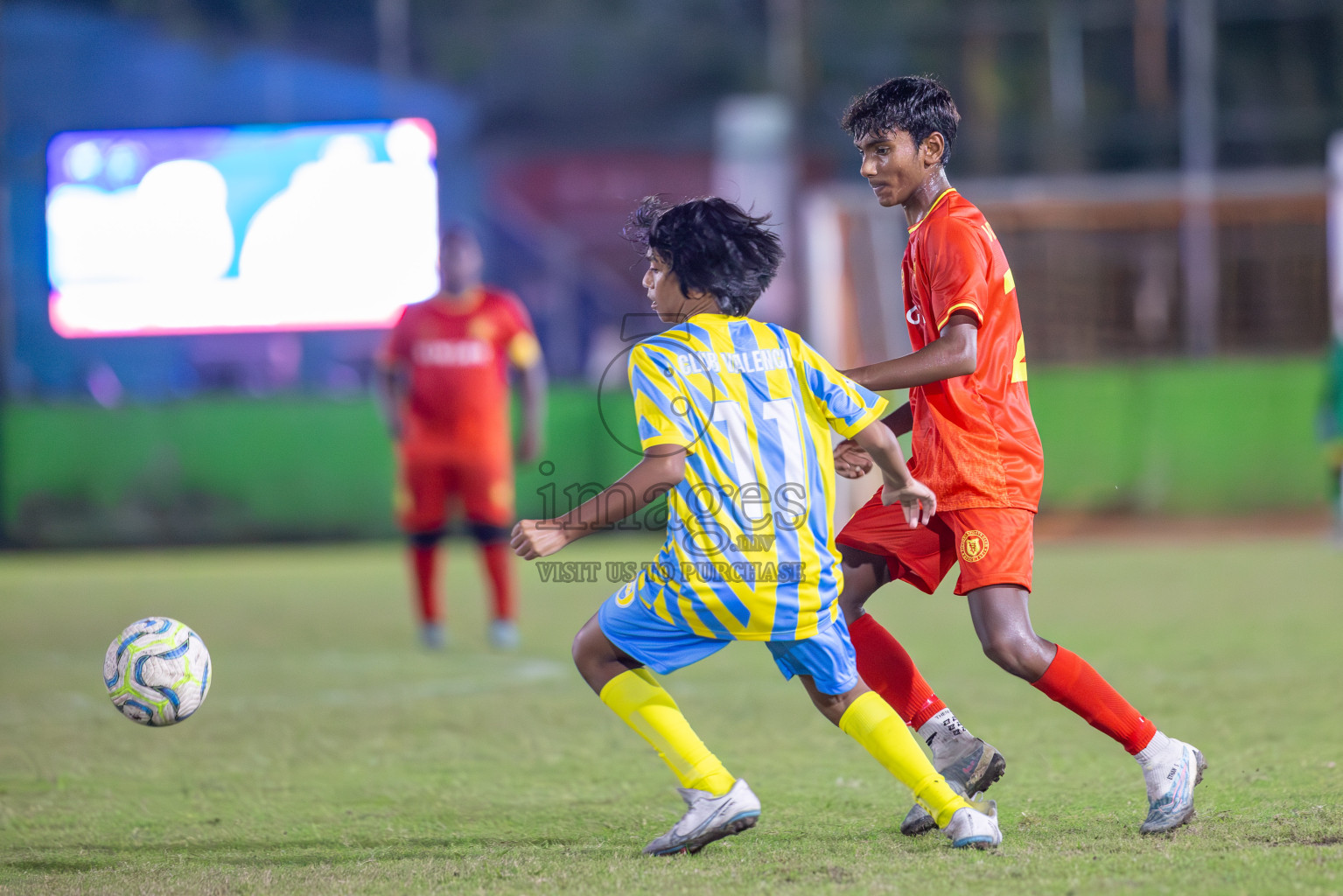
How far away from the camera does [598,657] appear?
3.38m

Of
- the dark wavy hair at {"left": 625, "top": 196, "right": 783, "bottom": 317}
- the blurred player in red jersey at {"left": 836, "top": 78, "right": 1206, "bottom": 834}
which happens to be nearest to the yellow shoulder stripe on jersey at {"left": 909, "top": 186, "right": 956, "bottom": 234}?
the blurred player in red jersey at {"left": 836, "top": 78, "right": 1206, "bottom": 834}

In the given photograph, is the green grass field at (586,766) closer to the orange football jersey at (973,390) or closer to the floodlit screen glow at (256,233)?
the orange football jersey at (973,390)

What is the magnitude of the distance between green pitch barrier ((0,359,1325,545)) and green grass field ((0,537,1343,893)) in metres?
5.08

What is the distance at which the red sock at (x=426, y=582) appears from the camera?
7.83 metres

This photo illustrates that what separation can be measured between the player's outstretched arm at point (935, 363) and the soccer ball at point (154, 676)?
2.00m

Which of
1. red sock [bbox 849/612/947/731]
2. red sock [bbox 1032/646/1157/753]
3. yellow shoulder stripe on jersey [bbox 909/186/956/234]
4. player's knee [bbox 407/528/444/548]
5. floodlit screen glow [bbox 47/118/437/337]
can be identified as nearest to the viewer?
red sock [bbox 1032/646/1157/753]

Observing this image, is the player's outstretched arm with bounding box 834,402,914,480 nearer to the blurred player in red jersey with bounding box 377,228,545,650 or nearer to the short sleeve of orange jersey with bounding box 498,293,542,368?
the blurred player in red jersey with bounding box 377,228,545,650

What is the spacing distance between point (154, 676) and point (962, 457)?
223 centimetres

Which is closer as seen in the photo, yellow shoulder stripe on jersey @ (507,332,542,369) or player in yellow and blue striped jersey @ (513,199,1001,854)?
player in yellow and blue striped jersey @ (513,199,1001,854)

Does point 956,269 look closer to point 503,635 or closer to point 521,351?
point 503,635

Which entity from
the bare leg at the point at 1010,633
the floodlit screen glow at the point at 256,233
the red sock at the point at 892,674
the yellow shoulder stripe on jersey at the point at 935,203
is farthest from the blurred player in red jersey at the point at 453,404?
the floodlit screen glow at the point at 256,233

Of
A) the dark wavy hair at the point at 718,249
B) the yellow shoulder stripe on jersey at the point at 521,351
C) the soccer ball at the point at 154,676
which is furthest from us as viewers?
the yellow shoulder stripe on jersey at the point at 521,351

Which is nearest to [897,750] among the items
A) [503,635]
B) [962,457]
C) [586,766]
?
[962,457]

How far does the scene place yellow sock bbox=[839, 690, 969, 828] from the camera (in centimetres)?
327
